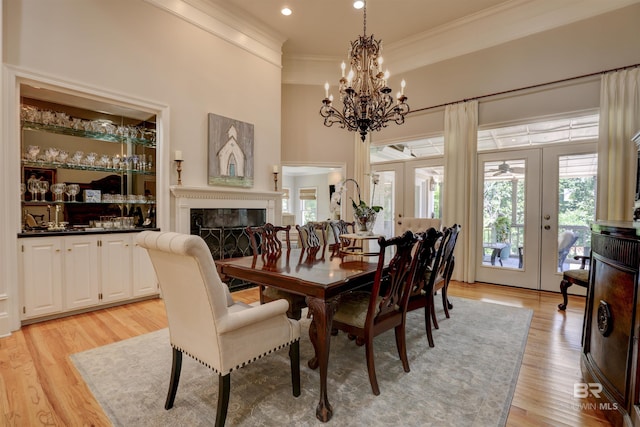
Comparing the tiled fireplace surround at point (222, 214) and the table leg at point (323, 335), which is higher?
the tiled fireplace surround at point (222, 214)

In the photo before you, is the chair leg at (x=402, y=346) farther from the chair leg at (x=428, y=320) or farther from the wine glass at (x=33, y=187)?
the wine glass at (x=33, y=187)

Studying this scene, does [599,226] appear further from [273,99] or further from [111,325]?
[273,99]

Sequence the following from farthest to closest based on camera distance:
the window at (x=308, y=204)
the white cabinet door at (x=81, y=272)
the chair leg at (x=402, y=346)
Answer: the window at (x=308, y=204) < the white cabinet door at (x=81, y=272) < the chair leg at (x=402, y=346)

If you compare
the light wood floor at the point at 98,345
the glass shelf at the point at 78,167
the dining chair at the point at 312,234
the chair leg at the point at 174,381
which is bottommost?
the light wood floor at the point at 98,345

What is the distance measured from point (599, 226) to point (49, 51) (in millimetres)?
4776

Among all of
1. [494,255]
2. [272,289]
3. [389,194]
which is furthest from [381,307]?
[389,194]

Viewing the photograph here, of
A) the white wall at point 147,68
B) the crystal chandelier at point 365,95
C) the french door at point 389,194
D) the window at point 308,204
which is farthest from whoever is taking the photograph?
the window at point 308,204

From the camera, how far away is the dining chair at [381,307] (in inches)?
72.6

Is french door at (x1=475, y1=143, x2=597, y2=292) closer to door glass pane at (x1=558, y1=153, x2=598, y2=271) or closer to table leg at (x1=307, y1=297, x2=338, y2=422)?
door glass pane at (x1=558, y1=153, x2=598, y2=271)

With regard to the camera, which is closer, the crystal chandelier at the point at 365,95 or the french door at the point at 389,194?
the crystal chandelier at the point at 365,95

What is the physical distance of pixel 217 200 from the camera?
4375 millimetres

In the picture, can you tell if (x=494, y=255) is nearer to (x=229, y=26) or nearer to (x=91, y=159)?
(x=229, y=26)

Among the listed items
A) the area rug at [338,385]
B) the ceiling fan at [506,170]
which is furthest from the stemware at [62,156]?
the ceiling fan at [506,170]

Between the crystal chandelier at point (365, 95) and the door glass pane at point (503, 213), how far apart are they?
2.42 metres
